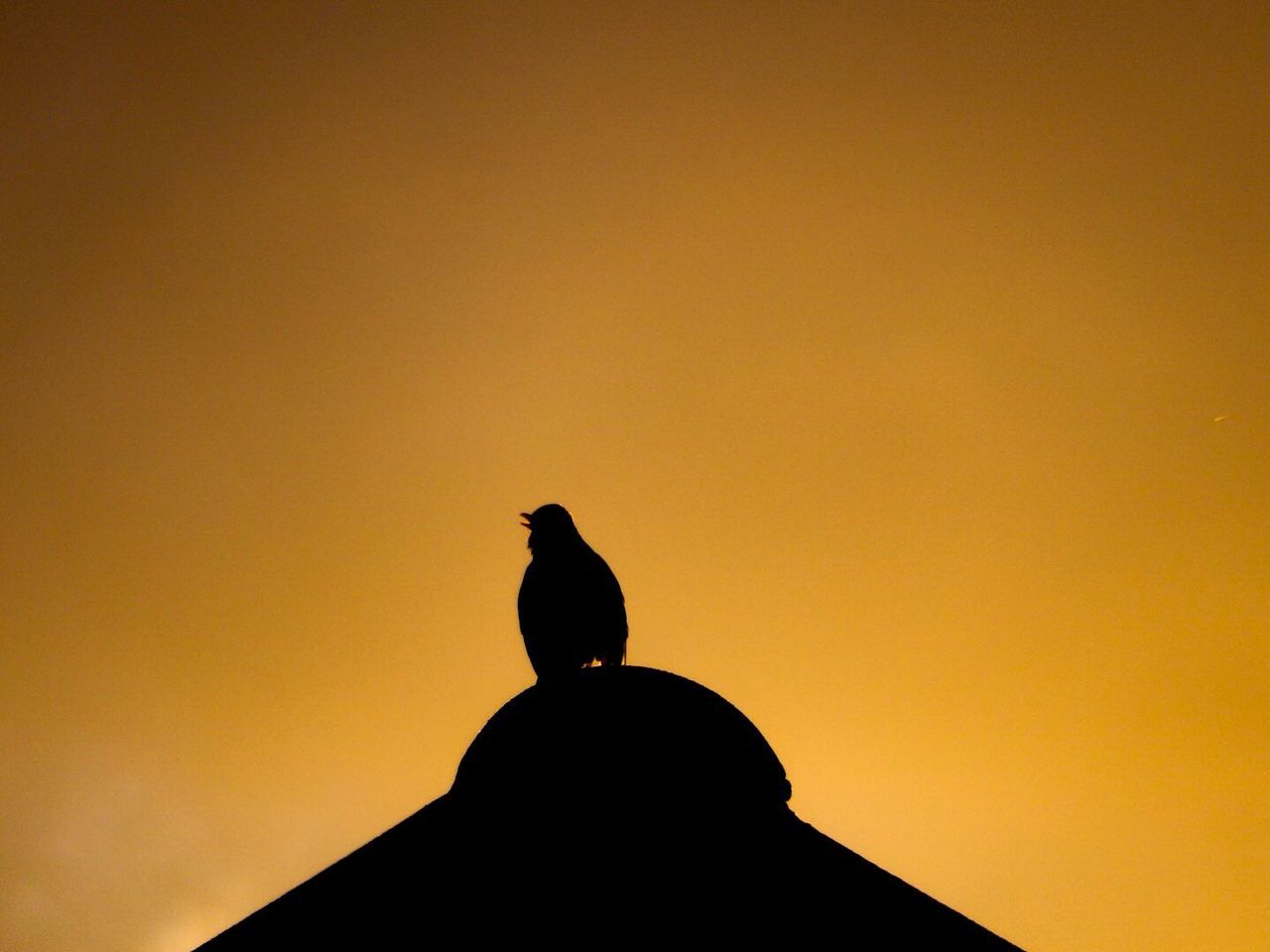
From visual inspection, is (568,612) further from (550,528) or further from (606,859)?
(606,859)

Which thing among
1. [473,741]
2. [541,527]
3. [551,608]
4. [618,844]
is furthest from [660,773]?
[541,527]

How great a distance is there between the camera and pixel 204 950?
1.85 meters

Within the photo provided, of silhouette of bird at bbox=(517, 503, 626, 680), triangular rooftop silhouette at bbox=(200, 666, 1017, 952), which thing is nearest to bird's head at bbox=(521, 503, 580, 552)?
silhouette of bird at bbox=(517, 503, 626, 680)

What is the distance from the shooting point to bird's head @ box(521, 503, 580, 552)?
4.85 m

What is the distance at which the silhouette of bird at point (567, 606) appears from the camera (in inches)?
180

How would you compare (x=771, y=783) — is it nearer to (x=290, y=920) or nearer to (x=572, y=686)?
(x=572, y=686)

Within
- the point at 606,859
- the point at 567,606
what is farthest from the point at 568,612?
the point at 606,859

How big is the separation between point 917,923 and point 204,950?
5.17 feet

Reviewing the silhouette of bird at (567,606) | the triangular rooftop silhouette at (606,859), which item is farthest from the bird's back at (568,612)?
the triangular rooftop silhouette at (606,859)

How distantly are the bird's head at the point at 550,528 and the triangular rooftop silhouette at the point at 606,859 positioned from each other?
2.50 meters

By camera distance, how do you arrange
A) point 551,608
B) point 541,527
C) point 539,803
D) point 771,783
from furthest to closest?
point 541,527
point 551,608
point 771,783
point 539,803

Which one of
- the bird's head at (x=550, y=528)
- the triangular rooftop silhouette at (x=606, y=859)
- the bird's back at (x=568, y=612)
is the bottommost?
the triangular rooftop silhouette at (x=606, y=859)

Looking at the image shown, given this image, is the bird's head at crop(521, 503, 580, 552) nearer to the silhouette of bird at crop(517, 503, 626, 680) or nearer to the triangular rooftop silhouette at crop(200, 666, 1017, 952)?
the silhouette of bird at crop(517, 503, 626, 680)

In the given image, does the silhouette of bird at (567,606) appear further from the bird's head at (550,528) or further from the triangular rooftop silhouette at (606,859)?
the triangular rooftop silhouette at (606,859)
